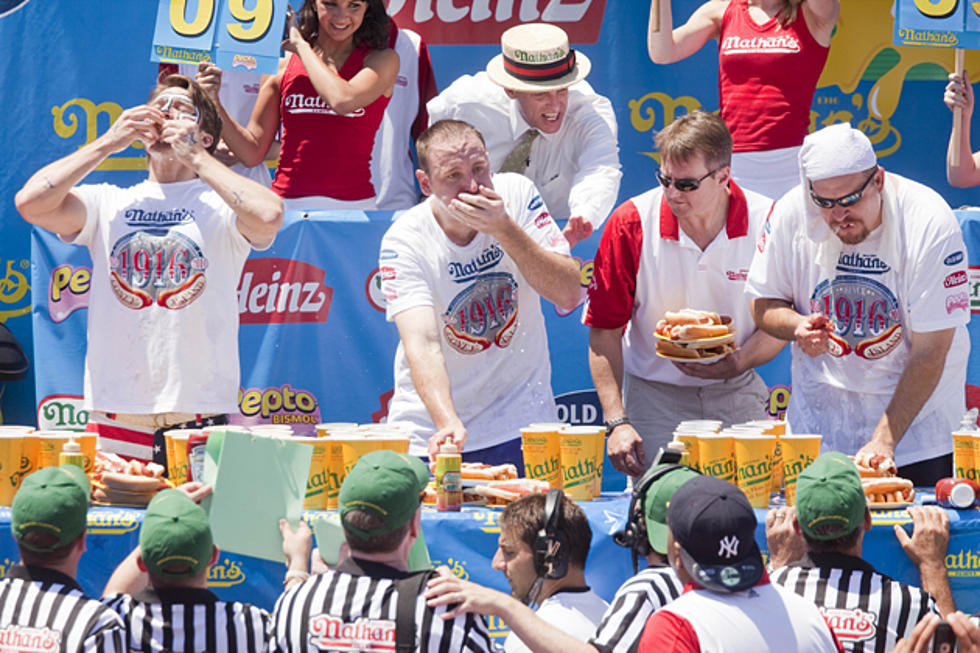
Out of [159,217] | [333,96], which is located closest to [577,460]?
[159,217]

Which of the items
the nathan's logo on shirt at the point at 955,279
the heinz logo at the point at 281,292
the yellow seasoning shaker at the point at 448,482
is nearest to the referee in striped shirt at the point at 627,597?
the yellow seasoning shaker at the point at 448,482

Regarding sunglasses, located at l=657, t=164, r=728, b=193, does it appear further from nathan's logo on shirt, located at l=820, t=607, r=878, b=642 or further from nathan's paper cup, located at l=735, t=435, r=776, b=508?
nathan's logo on shirt, located at l=820, t=607, r=878, b=642

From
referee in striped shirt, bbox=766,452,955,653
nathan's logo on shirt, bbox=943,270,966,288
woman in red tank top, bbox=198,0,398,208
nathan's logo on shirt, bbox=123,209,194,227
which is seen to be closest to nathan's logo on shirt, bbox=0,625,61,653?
referee in striped shirt, bbox=766,452,955,653

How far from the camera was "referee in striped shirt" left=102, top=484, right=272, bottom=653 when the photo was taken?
3.18 metres

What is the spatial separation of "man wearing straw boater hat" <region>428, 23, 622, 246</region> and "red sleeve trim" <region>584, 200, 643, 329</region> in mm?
852

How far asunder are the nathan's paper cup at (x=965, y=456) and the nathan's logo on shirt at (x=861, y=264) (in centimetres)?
75

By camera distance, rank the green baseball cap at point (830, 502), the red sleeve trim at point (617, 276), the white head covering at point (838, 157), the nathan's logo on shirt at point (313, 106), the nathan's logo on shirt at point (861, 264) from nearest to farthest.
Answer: the green baseball cap at point (830, 502)
the white head covering at point (838, 157)
the nathan's logo on shirt at point (861, 264)
the red sleeve trim at point (617, 276)
the nathan's logo on shirt at point (313, 106)

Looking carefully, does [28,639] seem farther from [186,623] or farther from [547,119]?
[547,119]

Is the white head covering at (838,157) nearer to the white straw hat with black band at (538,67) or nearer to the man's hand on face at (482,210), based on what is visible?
the man's hand on face at (482,210)

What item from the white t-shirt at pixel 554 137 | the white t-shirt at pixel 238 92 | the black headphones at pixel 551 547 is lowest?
the black headphones at pixel 551 547

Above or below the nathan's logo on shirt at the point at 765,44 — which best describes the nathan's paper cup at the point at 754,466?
below

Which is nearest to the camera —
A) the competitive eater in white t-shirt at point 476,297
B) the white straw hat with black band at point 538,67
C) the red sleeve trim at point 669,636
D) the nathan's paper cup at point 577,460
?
the red sleeve trim at point 669,636

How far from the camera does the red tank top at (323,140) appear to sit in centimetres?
668

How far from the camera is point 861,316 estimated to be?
15.3 ft
